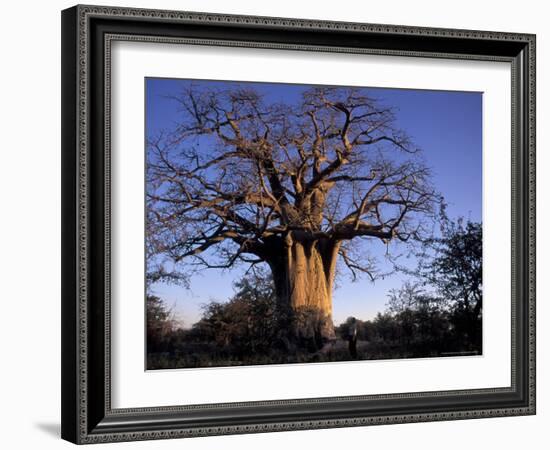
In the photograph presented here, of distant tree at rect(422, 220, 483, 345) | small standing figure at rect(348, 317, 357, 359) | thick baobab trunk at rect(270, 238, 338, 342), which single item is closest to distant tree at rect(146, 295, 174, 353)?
thick baobab trunk at rect(270, 238, 338, 342)

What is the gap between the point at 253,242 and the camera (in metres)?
5.65

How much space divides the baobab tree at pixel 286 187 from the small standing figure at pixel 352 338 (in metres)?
0.11

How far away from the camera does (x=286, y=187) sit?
225 inches

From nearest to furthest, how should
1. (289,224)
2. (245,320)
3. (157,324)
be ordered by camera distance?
(157,324) → (245,320) → (289,224)

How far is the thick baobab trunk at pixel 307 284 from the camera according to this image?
5695 mm

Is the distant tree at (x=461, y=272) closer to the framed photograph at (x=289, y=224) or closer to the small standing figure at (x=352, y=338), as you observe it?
the framed photograph at (x=289, y=224)

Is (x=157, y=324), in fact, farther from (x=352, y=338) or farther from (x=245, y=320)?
(x=352, y=338)

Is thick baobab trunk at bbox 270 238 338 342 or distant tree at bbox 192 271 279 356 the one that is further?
thick baobab trunk at bbox 270 238 338 342

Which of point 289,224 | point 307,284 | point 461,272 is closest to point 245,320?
point 307,284

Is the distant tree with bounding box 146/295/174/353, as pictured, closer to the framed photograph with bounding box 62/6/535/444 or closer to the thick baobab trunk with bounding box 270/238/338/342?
the framed photograph with bounding box 62/6/535/444

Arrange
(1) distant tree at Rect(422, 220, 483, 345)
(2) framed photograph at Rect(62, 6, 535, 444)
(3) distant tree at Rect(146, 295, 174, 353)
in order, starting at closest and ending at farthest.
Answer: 1. (2) framed photograph at Rect(62, 6, 535, 444)
2. (3) distant tree at Rect(146, 295, 174, 353)
3. (1) distant tree at Rect(422, 220, 483, 345)

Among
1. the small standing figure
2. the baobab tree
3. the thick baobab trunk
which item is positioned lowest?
the small standing figure

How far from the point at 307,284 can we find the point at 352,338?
36 centimetres

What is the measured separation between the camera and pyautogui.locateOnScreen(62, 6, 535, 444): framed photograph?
17.6ft
